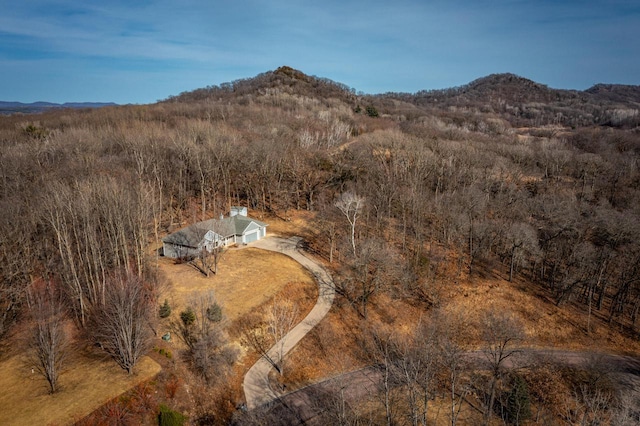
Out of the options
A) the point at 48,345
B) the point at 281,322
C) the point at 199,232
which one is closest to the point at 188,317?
the point at 281,322

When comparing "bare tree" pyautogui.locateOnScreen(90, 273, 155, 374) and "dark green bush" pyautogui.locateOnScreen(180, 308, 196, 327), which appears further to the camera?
"dark green bush" pyautogui.locateOnScreen(180, 308, 196, 327)

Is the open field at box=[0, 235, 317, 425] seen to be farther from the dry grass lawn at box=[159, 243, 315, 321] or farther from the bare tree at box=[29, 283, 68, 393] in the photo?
the bare tree at box=[29, 283, 68, 393]

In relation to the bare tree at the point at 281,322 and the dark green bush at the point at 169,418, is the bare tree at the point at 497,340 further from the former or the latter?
the dark green bush at the point at 169,418

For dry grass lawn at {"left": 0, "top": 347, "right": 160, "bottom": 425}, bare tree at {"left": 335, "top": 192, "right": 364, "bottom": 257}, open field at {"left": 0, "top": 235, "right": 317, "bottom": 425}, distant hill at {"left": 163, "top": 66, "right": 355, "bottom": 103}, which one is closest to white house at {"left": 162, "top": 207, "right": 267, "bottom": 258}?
open field at {"left": 0, "top": 235, "right": 317, "bottom": 425}

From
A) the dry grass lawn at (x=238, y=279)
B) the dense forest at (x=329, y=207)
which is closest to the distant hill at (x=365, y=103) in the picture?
the dense forest at (x=329, y=207)

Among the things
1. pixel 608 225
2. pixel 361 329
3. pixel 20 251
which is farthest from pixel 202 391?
pixel 608 225

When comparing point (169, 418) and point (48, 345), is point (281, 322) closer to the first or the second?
point (169, 418)
